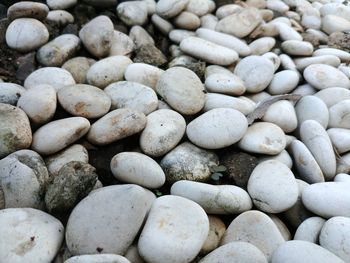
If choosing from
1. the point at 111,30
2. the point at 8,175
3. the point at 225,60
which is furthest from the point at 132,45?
the point at 8,175

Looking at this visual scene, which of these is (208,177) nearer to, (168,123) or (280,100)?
(168,123)

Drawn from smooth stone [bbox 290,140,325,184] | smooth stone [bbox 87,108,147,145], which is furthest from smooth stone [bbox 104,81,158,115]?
smooth stone [bbox 290,140,325,184]

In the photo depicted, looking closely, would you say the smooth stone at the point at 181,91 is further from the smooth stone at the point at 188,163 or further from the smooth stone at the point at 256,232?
the smooth stone at the point at 256,232

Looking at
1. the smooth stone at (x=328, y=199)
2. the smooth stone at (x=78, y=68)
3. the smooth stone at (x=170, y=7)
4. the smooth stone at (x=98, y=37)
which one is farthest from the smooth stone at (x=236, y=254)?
the smooth stone at (x=170, y=7)

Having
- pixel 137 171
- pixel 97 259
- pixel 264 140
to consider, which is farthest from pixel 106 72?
pixel 97 259

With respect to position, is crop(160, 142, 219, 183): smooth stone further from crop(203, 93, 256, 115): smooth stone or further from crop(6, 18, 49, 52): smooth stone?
crop(6, 18, 49, 52): smooth stone

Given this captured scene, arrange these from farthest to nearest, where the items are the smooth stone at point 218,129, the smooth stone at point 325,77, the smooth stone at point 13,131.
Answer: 1. the smooth stone at point 325,77
2. the smooth stone at point 218,129
3. the smooth stone at point 13,131
